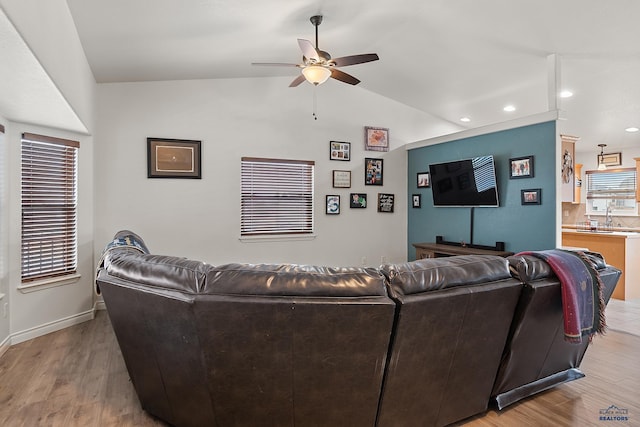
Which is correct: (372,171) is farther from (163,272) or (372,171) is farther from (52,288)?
(163,272)

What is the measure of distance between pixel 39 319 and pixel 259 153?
10.5 feet

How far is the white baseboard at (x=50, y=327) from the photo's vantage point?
11.3ft

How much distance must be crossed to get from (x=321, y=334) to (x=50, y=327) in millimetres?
3508

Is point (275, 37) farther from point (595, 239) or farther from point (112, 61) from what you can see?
point (595, 239)

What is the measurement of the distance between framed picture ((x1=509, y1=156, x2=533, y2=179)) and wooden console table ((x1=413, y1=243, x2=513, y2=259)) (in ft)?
3.19

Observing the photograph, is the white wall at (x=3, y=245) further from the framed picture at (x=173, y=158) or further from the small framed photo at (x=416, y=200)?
the small framed photo at (x=416, y=200)

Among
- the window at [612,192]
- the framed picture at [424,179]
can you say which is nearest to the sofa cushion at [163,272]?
the framed picture at [424,179]

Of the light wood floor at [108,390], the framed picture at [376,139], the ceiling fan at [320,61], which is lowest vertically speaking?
the light wood floor at [108,390]

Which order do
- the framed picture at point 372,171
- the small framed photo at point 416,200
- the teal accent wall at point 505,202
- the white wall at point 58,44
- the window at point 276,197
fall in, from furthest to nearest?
the small framed photo at point 416,200
the framed picture at point 372,171
the window at point 276,197
the teal accent wall at point 505,202
the white wall at point 58,44

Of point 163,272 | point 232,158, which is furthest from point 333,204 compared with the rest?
point 163,272

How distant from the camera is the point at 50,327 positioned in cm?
375

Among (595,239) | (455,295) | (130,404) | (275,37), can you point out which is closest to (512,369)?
(455,295)

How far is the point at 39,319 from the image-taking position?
3.67m

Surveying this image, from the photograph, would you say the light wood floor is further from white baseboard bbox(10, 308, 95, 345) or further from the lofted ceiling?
the lofted ceiling
